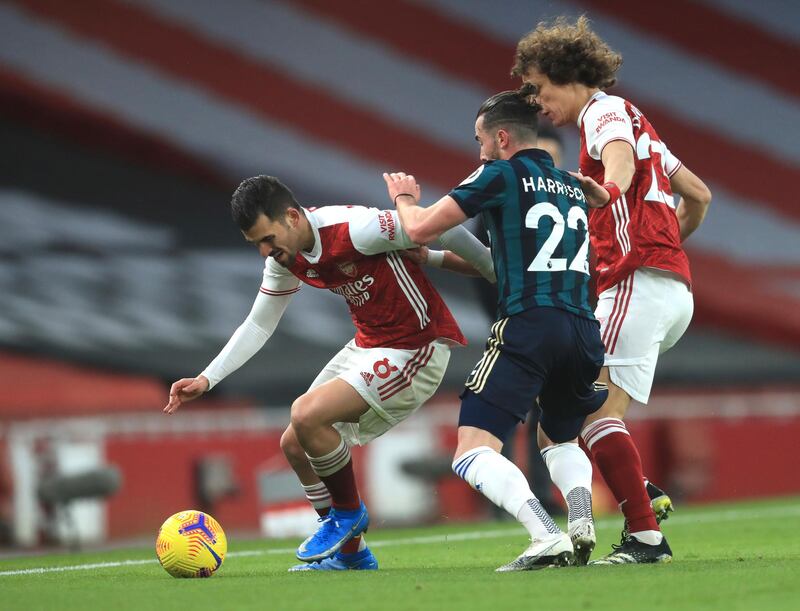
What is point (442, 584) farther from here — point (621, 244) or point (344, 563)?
point (621, 244)

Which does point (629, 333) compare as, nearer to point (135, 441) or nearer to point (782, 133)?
point (135, 441)

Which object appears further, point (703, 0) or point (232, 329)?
point (703, 0)

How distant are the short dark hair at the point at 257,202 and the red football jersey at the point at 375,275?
12 centimetres

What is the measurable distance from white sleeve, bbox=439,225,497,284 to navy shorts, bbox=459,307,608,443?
0.56 meters

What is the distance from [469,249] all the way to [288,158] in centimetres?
836

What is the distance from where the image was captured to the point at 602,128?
4457 mm

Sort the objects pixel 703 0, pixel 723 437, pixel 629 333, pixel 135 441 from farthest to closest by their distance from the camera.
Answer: pixel 703 0 < pixel 723 437 < pixel 135 441 < pixel 629 333

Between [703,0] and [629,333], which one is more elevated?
[703,0]

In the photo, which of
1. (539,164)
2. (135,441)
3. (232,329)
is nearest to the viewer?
(539,164)

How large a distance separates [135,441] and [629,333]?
18.6 ft

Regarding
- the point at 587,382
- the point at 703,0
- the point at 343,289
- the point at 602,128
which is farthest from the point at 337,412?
the point at 703,0

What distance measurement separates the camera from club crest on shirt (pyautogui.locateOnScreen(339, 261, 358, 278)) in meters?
4.64

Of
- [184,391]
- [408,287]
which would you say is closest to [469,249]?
[408,287]

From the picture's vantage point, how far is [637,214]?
462 cm
